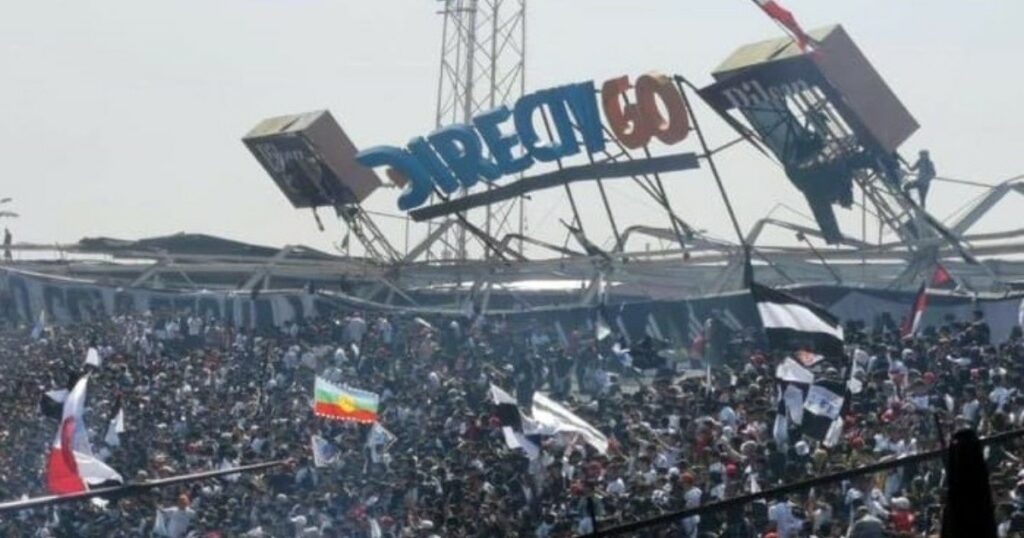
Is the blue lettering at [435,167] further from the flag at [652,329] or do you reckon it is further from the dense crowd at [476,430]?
the flag at [652,329]

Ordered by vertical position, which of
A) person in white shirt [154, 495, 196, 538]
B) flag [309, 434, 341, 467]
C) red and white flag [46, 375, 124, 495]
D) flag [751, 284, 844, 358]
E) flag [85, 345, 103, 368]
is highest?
flag [751, 284, 844, 358]

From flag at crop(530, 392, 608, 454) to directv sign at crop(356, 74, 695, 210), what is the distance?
308 inches

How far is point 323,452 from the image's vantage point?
24.1 m

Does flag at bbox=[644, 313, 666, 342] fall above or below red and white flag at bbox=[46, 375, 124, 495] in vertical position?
above

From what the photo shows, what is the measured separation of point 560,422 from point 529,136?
9.50 meters

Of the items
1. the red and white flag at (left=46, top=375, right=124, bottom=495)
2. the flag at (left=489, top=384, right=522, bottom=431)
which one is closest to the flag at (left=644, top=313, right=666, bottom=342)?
the flag at (left=489, top=384, right=522, bottom=431)

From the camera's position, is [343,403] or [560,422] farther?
[343,403]

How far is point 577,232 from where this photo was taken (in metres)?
29.7

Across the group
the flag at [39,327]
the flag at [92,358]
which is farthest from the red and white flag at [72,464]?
the flag at [39,327]

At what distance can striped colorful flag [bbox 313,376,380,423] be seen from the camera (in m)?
24.2

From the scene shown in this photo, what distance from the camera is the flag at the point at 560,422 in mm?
20703

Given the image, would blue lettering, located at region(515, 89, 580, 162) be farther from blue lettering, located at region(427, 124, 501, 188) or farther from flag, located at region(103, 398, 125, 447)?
flag, located at region(103, 398, 125, 447)

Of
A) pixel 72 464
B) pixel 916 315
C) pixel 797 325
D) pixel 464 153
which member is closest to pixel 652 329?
pixel 464 153

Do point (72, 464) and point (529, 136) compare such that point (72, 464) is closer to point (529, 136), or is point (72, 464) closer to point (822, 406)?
point (822, 406)
